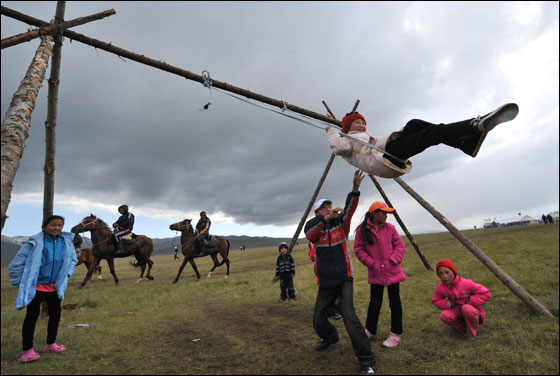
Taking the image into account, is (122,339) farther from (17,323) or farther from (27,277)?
(17,323)

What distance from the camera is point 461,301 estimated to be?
4.78 metres

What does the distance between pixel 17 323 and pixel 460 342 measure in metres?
9.95

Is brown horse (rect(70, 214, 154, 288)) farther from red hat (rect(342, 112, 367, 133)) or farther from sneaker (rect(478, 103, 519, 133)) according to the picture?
sneaker (rect(478, 103, 519, 133))

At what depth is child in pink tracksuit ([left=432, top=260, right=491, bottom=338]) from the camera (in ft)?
15.0

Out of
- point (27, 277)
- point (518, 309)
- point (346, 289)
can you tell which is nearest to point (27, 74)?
point (27, 277)

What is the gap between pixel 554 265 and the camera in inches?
339

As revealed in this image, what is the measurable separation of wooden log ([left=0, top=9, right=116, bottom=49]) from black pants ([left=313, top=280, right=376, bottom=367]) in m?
5.27

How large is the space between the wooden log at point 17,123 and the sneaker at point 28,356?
147 inches

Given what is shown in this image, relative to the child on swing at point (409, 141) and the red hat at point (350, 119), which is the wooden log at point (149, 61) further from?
the child on swing at point (409, 141)

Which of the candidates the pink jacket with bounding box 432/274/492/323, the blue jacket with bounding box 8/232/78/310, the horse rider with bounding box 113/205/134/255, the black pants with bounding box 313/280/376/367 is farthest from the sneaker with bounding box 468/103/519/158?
the horse rider with bounding box 113/205/134/255

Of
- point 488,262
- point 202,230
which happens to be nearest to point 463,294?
point 488,262

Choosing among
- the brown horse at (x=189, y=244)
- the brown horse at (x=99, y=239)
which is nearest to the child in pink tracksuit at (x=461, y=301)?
the brown horse at (x=189, y=244)

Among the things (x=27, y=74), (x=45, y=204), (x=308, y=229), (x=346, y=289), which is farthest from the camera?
(x=45, y=204)

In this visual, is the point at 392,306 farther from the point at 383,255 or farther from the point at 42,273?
the point at 42,273
